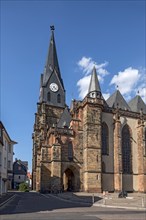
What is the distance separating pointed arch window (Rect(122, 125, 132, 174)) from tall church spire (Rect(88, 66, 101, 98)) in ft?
24.9

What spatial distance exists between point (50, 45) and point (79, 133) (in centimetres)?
3144

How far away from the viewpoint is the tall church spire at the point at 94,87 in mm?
46800

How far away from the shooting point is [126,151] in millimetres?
45375

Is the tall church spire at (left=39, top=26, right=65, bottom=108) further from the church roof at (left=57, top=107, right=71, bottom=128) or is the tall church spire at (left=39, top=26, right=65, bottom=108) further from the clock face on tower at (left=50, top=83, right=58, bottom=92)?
the church roof at (left=57, top=107, right=71, bottom=128)

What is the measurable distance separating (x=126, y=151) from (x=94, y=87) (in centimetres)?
1223

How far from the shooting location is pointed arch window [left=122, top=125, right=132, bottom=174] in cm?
4454

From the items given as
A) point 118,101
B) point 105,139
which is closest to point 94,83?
point 118,101

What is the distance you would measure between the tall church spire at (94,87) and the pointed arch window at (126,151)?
7.59 m

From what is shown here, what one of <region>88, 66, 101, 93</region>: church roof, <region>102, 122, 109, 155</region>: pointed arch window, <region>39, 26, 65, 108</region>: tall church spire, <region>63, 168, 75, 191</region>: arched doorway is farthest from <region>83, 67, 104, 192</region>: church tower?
<region>39, 26, 65, 108</region>: tall church spire

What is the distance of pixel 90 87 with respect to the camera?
4800cm

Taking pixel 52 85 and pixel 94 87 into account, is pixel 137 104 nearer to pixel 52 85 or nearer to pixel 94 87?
pixel 94 87

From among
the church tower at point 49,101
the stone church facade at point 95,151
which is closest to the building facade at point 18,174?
the church tower at point 49,101

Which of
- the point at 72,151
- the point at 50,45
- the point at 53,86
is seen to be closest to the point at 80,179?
the point at 72,151

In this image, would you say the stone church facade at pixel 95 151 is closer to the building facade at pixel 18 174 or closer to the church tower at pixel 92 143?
the church tower at pixel 92 143
